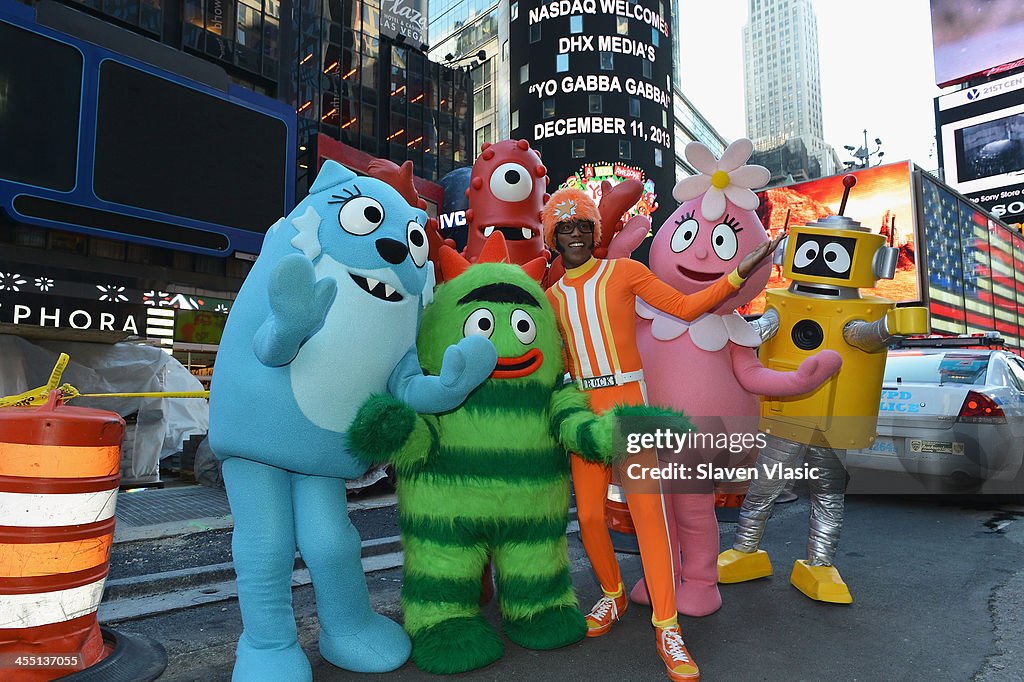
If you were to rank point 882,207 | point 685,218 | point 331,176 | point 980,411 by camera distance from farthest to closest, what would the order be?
point 882,207
point 980,411
point 685,218
point 331,176

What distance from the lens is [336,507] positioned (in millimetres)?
2721

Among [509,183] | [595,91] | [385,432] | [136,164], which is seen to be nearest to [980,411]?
[509,183]

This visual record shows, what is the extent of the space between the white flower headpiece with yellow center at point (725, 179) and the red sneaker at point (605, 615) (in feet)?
6.42

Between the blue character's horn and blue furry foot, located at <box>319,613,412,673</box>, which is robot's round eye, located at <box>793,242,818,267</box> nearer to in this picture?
the blue character's horn

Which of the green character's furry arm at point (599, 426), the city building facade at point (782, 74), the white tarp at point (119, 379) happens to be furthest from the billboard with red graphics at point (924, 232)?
the city building facade at point (782, 74)

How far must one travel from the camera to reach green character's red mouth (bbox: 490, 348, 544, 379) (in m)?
2.87

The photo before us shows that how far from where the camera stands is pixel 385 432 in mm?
2553

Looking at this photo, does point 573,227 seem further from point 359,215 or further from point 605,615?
point 605,615

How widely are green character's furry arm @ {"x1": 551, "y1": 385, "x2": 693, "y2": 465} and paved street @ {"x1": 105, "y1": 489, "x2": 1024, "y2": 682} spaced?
89cm

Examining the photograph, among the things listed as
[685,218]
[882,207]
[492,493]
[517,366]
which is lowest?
[492,493]

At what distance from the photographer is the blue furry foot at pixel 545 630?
2.87 metres

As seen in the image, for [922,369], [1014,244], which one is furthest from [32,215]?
[1014,244]

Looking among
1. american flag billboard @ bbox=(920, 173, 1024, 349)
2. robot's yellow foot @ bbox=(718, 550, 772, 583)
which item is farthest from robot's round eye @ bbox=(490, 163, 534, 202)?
american flag billboard @ bbox=(920, 173, 1024, 349)

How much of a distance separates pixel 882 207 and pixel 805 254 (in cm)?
1694
